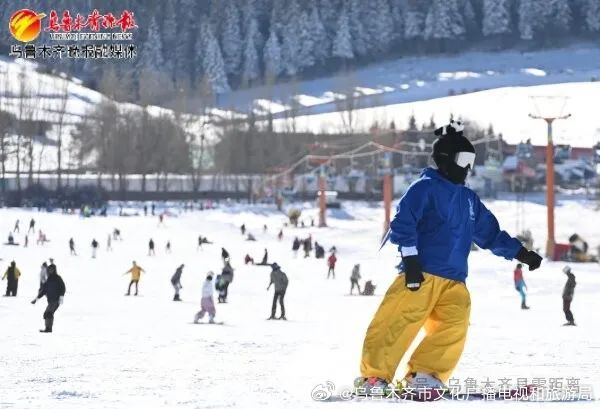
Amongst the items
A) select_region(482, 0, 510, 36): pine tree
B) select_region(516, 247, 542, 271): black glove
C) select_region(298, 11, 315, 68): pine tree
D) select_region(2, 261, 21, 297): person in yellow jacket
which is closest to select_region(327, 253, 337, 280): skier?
select_region(2, 261, 21, 297): person in yellow jacket

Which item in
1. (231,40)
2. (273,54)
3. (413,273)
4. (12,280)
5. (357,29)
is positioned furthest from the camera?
(357,29)

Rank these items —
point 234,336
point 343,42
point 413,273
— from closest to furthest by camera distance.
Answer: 1. point 413,273
2. point 234,336
3. point 343,42

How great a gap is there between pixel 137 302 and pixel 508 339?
32.5 feet

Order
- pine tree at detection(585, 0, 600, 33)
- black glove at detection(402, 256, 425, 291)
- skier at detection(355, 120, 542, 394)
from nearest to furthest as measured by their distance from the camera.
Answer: black glove at detection(402, 256, 425, 291) < skier at detection(355, 120, 542, 394) < pine tree at detection(585, 0, 600, 33)

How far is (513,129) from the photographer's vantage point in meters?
107

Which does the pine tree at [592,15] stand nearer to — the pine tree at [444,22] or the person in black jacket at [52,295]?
the pine tree at [444,22]

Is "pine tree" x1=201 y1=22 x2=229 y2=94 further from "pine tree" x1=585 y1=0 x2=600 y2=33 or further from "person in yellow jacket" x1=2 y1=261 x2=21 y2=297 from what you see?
"person in yellow jacket" x1=2 y1=261 x2=21 y2=297

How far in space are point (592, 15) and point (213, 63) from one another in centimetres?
4086

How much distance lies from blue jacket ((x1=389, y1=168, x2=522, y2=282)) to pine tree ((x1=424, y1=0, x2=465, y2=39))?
468 ft

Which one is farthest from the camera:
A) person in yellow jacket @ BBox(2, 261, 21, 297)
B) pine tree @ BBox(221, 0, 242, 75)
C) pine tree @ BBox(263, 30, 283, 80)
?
pine tree @ BBox(221, 0, 242, 75)

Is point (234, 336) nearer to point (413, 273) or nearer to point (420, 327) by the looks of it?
point (420, 327)

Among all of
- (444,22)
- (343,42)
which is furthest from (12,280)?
(444,22)

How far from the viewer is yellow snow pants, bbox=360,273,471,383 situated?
6.67m

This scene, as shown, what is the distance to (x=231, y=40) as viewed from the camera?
14938cm
